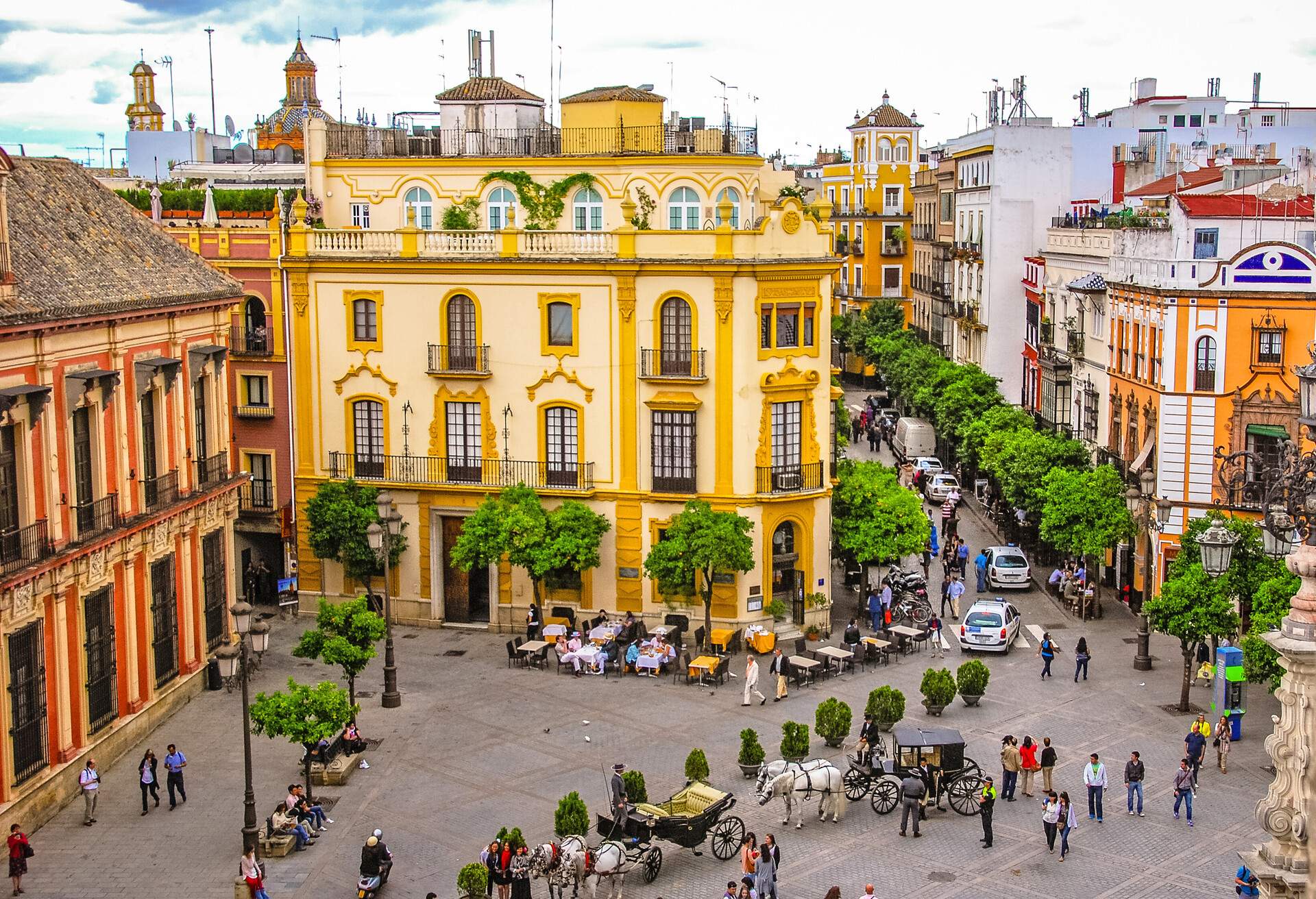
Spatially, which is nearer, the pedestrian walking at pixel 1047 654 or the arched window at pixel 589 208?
the pedestrian walking at pixel 1047 654

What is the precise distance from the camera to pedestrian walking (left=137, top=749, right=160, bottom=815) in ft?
104

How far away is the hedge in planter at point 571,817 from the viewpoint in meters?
28.3

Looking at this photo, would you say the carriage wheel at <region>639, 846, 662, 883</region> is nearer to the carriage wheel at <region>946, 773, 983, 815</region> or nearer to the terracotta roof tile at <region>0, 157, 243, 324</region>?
the carriage wheel at <region>946, 773, 983, 815</region>

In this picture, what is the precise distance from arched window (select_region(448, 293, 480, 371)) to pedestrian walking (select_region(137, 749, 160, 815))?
56.8 ft

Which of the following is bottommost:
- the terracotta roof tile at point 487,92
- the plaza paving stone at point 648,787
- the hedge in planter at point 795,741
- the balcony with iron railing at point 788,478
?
the plaza paving stone at point 648,787

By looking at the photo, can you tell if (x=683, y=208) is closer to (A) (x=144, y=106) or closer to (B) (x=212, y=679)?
(B) (x=212, y=679)

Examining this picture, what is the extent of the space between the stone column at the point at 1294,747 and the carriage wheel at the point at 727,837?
1399cm

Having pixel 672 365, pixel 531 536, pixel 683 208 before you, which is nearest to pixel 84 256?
pixel 531 536

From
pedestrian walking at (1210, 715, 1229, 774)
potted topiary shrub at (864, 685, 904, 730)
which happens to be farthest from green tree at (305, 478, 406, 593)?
pedestrian walking at (1210, 715, 1229, 774)

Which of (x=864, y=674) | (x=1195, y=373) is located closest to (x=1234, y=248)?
(x=1195, y=373)

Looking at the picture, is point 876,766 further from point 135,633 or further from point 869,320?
point 869,320

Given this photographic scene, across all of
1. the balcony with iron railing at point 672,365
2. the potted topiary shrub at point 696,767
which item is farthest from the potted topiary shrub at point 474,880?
the balcony with iron railing at point 672,365

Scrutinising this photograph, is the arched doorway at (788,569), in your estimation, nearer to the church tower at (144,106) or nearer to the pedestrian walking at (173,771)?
the pedestrian walking at (173,771)

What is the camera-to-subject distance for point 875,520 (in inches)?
1857
